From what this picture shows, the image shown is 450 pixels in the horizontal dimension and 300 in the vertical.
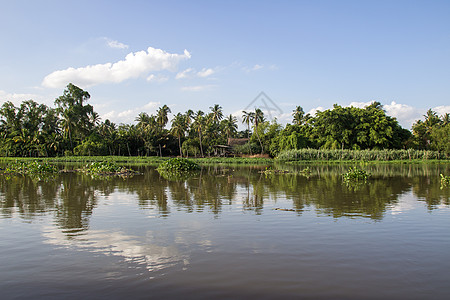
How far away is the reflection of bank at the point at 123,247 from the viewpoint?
5877mm

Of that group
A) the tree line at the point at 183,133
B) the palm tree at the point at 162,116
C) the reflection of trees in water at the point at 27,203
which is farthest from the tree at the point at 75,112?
the reflection of trees in water at the point at 27,203

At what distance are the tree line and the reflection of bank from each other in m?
54.8

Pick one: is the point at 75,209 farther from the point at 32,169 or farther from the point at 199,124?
the point at 199,124

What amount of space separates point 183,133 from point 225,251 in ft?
208

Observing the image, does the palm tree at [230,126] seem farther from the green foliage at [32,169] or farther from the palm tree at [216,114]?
the green foliage at [32,169]

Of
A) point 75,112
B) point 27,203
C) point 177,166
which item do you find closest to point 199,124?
point 75,112

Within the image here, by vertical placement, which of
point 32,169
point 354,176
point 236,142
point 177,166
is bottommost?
point 354,176

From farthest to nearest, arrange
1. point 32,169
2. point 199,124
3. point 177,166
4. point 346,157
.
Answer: point 199,124
point 346,157
point 177,166
point 32,169

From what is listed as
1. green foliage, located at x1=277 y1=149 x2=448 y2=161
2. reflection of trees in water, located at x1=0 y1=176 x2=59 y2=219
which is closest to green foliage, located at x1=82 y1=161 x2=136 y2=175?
reflection of trees in water, located at x1=0 y1=176 x2=59 y2=219

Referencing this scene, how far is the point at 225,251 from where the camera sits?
641 centimetres

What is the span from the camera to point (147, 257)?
6.08 meters

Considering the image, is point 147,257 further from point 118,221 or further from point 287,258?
point 118,221

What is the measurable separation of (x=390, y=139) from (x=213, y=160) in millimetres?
29912

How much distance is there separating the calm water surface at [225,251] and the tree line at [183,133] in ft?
167
